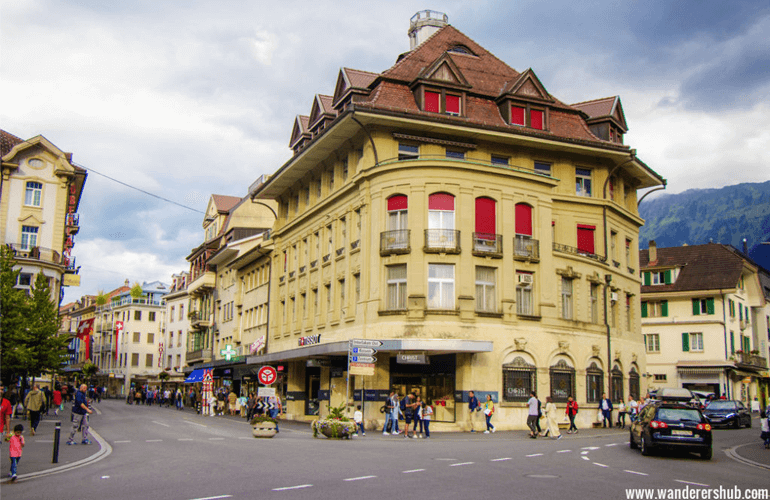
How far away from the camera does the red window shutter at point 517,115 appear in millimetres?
38438

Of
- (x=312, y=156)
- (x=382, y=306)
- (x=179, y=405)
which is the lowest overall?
(x=179, y=405)

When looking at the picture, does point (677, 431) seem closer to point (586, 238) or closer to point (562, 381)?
point (562, 381)

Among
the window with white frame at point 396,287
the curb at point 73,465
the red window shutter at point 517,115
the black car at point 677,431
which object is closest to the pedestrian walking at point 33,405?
the curb at point 73,465

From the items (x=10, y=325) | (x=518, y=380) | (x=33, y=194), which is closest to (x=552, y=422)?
(x=518, y=380)

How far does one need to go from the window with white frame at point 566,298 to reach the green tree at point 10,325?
27.7 meters

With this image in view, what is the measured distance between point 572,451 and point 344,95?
23.4 metres

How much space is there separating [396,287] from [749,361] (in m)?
41.3

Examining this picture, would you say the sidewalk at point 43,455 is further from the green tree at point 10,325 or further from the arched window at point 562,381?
the arched window at point 562,381

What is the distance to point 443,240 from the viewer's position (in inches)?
1319

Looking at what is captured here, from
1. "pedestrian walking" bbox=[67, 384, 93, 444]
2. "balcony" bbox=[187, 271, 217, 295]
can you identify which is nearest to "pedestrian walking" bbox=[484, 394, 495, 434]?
"pedestrian walking" bbox=[67, 384, 93, 444]

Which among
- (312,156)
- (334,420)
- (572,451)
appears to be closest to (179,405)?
(312,156)

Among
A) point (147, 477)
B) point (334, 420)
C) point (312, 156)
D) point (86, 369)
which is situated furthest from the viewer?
point (86, 369)

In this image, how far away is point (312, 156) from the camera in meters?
42.0

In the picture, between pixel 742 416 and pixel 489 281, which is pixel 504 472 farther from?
pixel 742 416
